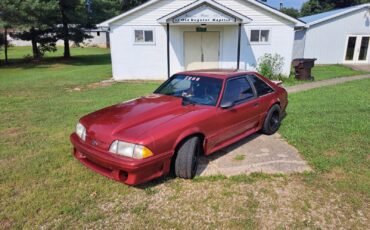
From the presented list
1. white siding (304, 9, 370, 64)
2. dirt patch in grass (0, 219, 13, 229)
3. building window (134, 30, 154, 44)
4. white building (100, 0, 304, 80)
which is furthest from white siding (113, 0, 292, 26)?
dirt patch in grass (0, 219, 13, 229)

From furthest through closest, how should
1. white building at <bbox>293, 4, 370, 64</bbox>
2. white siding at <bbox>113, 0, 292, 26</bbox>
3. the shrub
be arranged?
white building at <bbox>293, 4, 370, 64</bbox>, white siding at <bbox>113, 0, 292, 26</bbox>, the shrub

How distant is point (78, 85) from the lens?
40.6 ft

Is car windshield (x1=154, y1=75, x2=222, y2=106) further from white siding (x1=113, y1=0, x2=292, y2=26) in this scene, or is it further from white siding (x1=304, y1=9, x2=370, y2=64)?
white siding (x1=304, y1=9, x2=370, y2=64)

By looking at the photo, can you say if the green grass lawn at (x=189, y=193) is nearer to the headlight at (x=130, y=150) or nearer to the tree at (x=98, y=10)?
the headlight at (x=130, y=150)

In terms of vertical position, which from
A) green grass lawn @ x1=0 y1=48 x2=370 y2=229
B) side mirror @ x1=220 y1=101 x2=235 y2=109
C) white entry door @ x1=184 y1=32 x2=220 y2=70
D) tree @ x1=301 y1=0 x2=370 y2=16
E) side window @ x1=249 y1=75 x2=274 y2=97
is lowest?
green grass lawn @ x1=0 y1=48 x2=370 y2=229

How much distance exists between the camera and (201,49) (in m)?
14.1

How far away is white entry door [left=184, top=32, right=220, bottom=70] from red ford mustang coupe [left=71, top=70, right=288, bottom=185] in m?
9.32

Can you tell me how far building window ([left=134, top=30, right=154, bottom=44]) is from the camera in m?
13.7

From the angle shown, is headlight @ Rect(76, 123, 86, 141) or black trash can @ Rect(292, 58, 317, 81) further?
black trash can @ Rect(292, 58, 317, 81)

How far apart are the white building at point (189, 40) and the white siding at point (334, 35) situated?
24.8 feet

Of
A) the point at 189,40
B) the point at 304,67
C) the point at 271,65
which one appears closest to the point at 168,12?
the point at 189,40

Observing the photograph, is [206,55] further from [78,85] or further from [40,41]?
[40,41]

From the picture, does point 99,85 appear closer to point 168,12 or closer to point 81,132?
point 168,12

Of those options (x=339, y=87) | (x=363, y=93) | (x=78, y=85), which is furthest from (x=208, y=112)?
(x=78, y=85)
